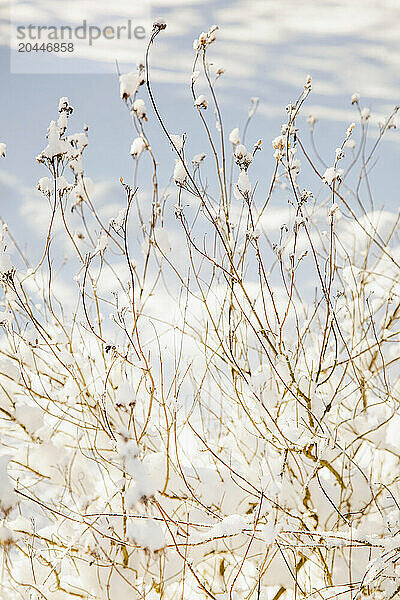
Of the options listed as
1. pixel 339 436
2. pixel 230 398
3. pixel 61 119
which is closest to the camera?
pixel 61 119

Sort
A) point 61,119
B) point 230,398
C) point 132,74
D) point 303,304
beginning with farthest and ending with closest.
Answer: point 303,304, point 230,398, point 61,119, point 132,74

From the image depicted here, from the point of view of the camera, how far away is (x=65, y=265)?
8.21 ft

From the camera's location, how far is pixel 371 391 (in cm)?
233

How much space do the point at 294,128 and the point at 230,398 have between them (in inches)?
43.6

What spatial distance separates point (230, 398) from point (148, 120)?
1.17 meters

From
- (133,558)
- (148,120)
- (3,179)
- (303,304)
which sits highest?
(3,179)

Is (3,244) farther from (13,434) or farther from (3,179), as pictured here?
(3,179)

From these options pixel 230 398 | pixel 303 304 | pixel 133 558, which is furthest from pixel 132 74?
pixel 133 558

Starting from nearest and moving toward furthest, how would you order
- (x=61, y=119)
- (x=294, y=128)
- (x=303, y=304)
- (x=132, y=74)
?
1. (x=132, y=74)
2. (x=61, y=119)
3. (x=294, y=128)
4. (x=303, y=304)

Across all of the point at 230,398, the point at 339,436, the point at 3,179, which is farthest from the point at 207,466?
the point at 3,179

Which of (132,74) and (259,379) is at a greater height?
(132,74)

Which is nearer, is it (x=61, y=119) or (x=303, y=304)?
(x=61, y=119)

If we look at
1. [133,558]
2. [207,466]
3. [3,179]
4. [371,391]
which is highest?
[3,179]

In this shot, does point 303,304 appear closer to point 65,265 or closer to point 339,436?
point 339,436
